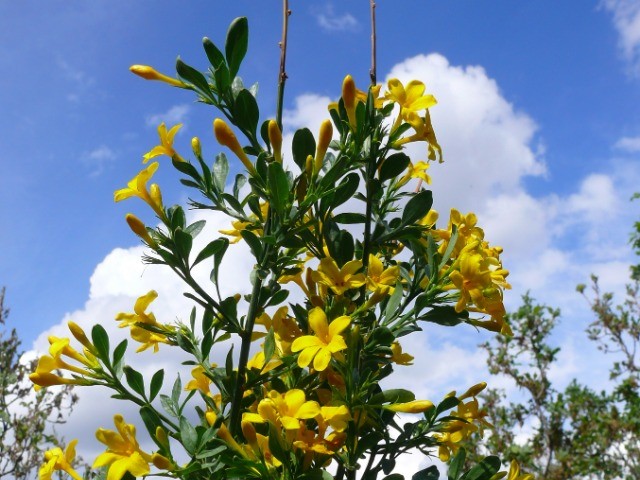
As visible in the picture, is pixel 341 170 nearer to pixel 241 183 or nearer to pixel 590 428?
pixel 241 183

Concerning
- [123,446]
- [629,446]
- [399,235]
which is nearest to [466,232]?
[399,235]

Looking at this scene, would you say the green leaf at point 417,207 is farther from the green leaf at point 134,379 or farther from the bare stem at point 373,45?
the green leaf at point 134,379

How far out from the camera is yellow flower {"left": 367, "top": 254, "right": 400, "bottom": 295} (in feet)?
6.51

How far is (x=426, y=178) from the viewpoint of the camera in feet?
8.17

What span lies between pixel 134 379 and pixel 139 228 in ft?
1.51

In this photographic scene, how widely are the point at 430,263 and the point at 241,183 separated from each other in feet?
2.31

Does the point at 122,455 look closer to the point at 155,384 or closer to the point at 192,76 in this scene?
the point at 155,384

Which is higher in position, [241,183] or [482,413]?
[241,183]

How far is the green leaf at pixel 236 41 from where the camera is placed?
1.98m

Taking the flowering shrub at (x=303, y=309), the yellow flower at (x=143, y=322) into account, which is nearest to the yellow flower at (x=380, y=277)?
the flowering shrub at (x=303, y=309)

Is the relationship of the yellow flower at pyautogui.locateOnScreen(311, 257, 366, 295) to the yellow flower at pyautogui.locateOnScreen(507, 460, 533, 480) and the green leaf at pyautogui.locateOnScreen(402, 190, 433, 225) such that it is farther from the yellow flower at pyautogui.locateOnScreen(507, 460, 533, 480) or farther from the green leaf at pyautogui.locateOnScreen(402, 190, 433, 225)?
the yellow flower at pyautogui.locateOnScreen(507, 460, 533, 480)

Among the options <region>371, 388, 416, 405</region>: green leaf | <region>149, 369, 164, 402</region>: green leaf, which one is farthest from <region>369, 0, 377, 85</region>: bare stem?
<region>149, 369, 164, 402</region>: green leaf

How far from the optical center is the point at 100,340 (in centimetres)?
202

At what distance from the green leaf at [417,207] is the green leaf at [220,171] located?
61cm
